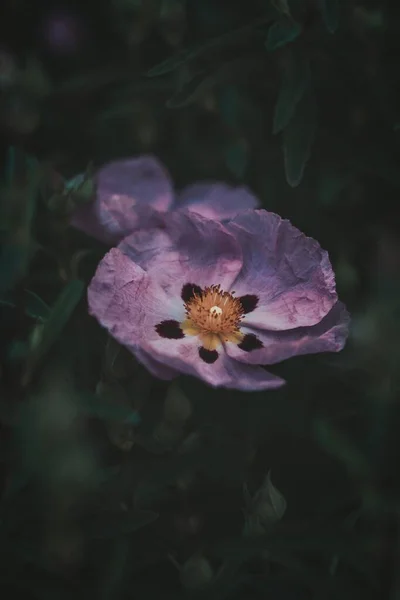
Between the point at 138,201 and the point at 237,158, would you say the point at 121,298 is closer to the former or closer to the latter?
the point at 138,201

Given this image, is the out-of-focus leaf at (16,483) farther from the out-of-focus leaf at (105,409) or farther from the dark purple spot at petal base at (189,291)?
the dark purple spot at petal base at (189,291)

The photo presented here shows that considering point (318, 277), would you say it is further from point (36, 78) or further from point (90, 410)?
point (36, 78)

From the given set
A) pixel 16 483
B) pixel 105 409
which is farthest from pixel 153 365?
pixel 16 483

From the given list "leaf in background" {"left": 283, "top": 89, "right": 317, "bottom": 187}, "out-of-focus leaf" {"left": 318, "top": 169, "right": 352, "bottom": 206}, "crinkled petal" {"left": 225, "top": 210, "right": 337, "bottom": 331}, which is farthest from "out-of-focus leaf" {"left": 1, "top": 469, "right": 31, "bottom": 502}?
"out-of-focus leaf" {"left": 318, "top": 169, "right": 352, "bottom": 206}

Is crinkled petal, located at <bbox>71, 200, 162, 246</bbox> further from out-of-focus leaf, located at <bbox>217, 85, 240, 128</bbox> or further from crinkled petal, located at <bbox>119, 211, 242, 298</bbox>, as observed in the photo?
out-of-focus leaf, located at <bbox>217, 85, 240, 128</bbox>

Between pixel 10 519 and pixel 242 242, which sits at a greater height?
pixel 242 242

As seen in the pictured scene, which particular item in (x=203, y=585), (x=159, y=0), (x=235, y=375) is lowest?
(x=203, y=585)

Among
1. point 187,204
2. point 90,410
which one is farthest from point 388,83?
point 90,410
